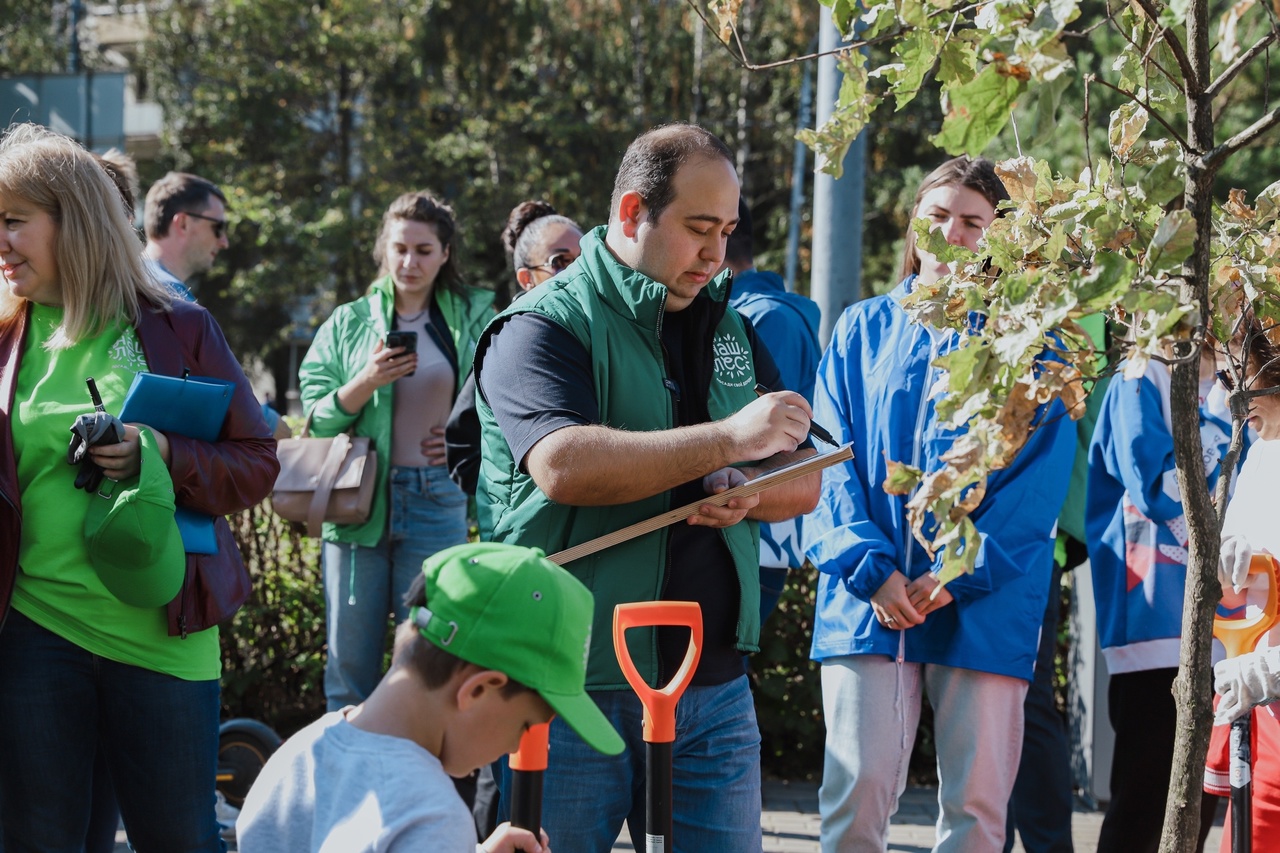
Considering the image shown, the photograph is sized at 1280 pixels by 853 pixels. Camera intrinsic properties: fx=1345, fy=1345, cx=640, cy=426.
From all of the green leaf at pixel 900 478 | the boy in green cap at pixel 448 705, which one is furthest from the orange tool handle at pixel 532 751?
the green leaf at pixel 900 478

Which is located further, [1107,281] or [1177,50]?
[1177,50]

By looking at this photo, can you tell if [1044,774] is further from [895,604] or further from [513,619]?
[513,619]

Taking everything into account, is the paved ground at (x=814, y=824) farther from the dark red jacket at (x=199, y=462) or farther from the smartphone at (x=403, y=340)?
the dark red jacket at (x=199, y=462)

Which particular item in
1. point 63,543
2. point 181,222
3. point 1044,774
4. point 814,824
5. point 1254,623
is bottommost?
point 814,824

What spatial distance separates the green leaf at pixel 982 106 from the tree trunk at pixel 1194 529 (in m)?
0.47

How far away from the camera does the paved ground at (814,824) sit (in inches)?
210

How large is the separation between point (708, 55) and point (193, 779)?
86.3ft

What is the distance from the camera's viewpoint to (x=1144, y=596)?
416 cm

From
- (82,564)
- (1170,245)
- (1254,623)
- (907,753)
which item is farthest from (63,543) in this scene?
(1254,623)

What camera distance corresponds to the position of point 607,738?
83.1 inches

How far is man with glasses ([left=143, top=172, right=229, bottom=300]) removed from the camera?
5062mm

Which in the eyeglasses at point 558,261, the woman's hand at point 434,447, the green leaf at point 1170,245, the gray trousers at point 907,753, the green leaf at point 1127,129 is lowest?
the gray trousers at point 907,753

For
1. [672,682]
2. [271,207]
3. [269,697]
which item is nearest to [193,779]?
[672,682]

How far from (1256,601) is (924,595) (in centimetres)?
75
